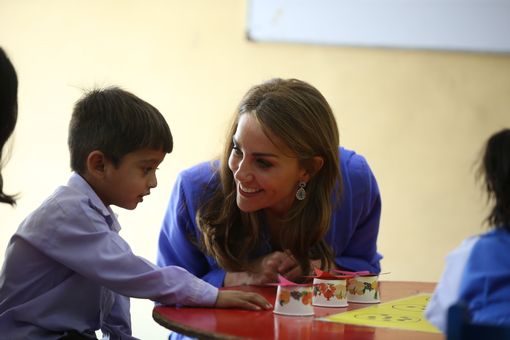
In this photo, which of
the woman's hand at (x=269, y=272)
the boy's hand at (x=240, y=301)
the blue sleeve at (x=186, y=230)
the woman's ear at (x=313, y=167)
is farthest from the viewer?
the blue sleeve at (x=186, y=230)

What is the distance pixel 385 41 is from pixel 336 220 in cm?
175

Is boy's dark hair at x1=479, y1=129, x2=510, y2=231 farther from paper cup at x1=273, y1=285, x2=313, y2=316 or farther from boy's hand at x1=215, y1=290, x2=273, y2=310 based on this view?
boy's hand at x1=215, y1=290, x2=273, y2=310

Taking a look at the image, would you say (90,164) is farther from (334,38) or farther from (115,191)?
(334,38)

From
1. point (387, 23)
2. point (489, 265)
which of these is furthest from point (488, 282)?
point (387, 23)

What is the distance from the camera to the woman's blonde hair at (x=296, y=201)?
7.20ft

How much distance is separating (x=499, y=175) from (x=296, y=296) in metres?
0.53

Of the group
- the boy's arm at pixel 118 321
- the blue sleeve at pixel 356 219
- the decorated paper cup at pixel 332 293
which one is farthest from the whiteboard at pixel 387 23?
the decorated paper cup at pixel 332 293

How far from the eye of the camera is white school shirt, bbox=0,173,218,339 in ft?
5.80

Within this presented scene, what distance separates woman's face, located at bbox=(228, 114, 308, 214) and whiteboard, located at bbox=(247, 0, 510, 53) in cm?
174

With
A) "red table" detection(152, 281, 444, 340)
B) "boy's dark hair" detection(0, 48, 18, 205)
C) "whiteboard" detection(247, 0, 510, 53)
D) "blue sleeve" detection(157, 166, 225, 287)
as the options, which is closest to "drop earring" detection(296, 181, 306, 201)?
"blue sleeve" detection(157, 166, 225, 287)

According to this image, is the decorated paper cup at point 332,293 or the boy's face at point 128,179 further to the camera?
the boy's face at point 128,179

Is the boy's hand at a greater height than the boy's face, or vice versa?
the boy's face

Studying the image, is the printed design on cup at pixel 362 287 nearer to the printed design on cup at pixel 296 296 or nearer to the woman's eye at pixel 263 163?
the printed design on cup at pixel 296 296

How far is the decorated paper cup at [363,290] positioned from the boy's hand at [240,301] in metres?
0.25
